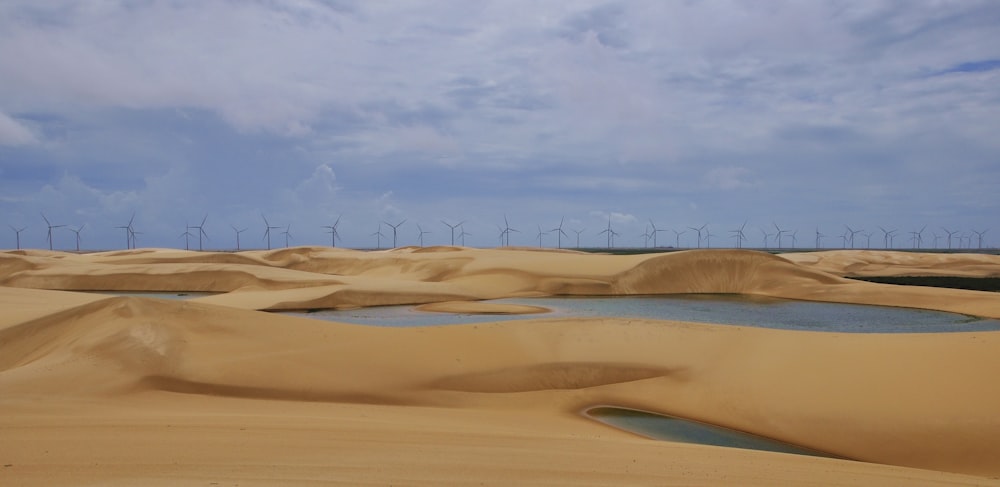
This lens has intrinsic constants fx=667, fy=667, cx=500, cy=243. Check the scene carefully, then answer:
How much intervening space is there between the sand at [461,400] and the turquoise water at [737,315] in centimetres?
917

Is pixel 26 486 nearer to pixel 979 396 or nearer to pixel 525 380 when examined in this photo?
pixel 525 380

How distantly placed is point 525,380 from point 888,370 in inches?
220

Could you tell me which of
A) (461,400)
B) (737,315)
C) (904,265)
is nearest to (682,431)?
(461,400)

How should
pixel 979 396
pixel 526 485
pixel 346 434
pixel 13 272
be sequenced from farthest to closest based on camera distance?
pixel 13 272 < pixel 979 396 < pixel 346 434 < pixel 526 485

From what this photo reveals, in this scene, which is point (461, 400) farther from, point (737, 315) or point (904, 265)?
point (904, 265)

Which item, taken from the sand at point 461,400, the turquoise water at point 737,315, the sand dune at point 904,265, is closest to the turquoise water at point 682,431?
the sand at point 461,400

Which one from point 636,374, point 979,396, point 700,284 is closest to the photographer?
point 979,396

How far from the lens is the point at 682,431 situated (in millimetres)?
9125

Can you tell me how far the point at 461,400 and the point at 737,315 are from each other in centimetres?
1688

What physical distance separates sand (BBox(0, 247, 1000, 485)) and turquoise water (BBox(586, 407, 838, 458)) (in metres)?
0.26

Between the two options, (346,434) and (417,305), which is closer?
(346,434)

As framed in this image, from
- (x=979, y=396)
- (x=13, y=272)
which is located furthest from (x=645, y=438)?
(x=13, y=272)

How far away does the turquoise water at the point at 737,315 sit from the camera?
69.7ft

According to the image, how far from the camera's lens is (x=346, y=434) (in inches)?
243
